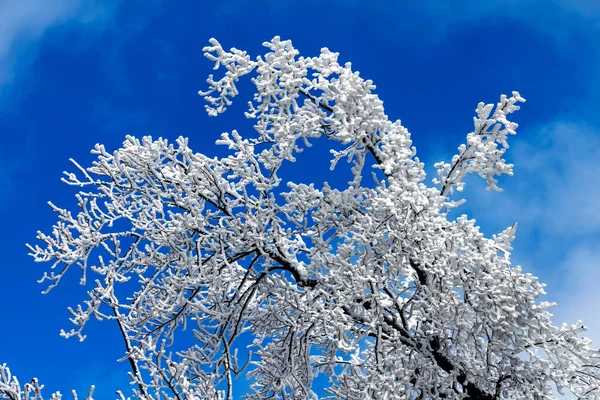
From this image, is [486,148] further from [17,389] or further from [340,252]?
[17,389]

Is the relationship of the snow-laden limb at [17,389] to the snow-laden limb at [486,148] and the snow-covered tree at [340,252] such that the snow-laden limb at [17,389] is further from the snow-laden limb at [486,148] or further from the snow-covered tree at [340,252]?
the snow-laden limb at [486,148]

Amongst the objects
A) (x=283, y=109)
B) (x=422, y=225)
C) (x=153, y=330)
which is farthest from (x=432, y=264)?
(x=153, y=330)

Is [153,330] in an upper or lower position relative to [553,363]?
upper

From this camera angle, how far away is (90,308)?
6.50 meters

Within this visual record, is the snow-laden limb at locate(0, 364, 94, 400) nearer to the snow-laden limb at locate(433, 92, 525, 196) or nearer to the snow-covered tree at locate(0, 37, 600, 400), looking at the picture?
the snow-covered tree at locate(0, 37, 600, 400)

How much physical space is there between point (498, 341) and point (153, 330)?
3797 mm

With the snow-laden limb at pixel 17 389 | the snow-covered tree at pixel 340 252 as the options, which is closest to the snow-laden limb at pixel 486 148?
the snow-covered tree at pixel 340 252

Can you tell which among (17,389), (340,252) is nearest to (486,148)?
(340,252)

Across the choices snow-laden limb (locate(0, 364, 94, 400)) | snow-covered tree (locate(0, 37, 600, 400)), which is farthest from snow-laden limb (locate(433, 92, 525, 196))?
snow-laden limb (locate(0, 364, 94, 400))

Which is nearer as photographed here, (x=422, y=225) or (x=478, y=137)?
(x=422, y=225)

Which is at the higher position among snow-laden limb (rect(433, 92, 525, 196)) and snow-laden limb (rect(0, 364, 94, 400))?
snow-laden limb (rect(433, 92, 525, 196))

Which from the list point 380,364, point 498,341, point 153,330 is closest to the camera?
point 380,364

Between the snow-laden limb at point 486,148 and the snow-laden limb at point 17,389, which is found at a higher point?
the snow-laden limb at point 486,148

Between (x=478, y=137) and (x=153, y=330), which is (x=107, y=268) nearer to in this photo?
(x=153, y=330)
